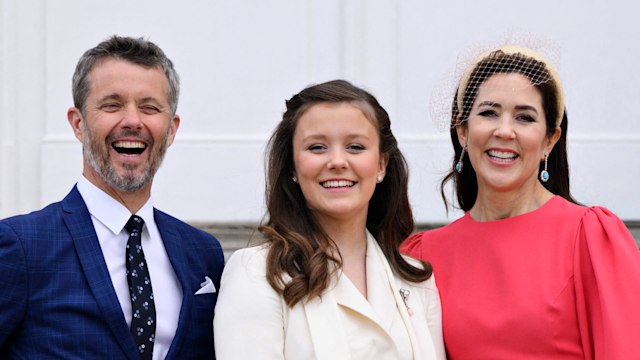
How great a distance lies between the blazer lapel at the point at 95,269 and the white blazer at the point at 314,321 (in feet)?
0.76

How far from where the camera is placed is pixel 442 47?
173 inches

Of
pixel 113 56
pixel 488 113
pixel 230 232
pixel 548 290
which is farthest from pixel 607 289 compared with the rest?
pixel 230 232

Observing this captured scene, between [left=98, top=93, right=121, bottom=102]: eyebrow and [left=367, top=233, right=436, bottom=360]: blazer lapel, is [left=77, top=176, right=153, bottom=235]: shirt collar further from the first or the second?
[left=367, top=233, right=436, bottom=360]: blazer lapel

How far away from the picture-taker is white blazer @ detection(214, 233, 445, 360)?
8.15 feet

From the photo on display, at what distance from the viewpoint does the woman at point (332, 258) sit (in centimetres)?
251

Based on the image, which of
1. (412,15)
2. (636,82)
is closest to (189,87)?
(412,15)

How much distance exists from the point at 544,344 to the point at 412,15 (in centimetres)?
205

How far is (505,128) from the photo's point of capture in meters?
2.92

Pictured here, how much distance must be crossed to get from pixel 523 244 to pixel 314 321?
715mm

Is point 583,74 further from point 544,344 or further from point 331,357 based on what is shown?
point 331,357

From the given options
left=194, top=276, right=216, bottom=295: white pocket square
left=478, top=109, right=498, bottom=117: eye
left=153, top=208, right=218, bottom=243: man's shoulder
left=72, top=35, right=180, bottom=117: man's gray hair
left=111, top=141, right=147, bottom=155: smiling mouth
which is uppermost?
left=72, top=35, right=180, bottom=117: man's gray hair

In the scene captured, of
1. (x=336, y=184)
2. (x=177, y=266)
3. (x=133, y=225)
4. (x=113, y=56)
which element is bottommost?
(x=177, y=266)

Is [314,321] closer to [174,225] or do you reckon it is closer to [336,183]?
[336,183]

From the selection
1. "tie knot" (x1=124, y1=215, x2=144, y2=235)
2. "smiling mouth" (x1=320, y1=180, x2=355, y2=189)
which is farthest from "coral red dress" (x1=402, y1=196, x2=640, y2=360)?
"tie knot" (x1=124, y1=215, x2=144, y2=235)
